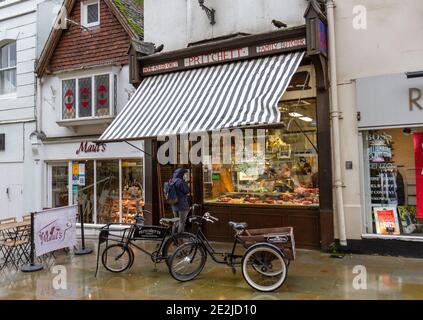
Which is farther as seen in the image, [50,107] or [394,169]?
[50,107]

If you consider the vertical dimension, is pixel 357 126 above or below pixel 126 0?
below

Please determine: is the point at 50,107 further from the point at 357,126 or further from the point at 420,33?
the point at 420,33

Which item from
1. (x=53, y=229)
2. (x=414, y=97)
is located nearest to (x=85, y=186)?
(x=53, y=229)

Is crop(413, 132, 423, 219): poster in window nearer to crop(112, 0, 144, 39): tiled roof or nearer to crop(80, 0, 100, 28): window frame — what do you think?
crop(112, 0, 144, 39): tiled roof

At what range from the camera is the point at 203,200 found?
1049cm

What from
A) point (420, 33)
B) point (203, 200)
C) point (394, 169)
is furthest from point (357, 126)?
point (203, 200)

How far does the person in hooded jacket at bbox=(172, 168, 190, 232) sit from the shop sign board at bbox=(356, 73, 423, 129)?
3.74m

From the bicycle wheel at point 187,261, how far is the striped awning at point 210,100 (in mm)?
2079

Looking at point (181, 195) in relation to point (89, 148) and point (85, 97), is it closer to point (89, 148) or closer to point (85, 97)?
point (89, 148)

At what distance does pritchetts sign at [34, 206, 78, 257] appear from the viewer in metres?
8.23

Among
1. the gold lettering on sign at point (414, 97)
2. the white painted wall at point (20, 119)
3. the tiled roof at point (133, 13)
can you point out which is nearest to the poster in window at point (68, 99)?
the white painted wall at point (20, 119)
